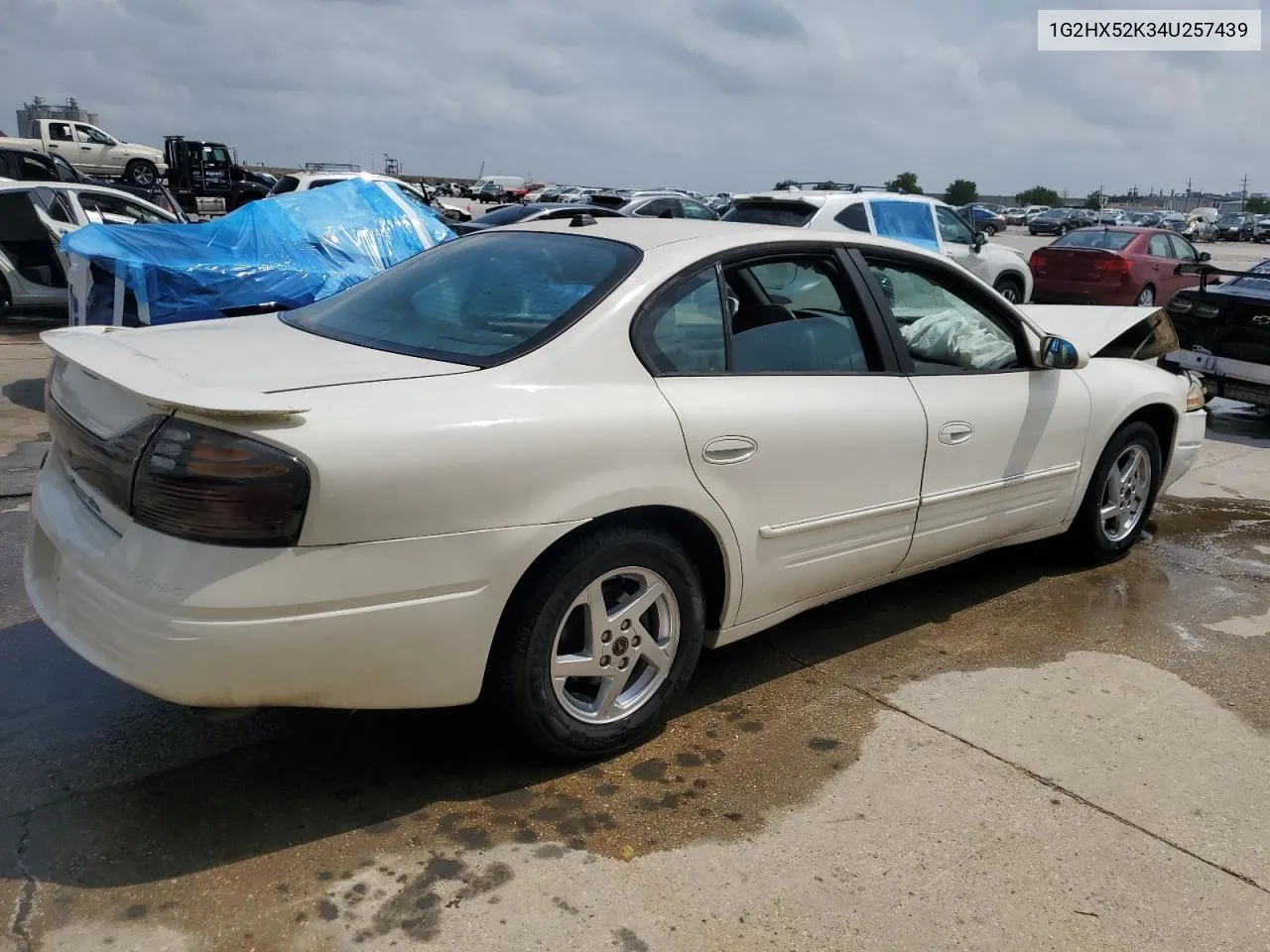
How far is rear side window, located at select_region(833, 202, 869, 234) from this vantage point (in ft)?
37.3

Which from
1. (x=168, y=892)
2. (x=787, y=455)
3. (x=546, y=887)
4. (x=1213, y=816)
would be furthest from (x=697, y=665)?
(x=168, y=892)

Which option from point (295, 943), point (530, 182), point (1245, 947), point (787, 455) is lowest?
point (1245, 947)

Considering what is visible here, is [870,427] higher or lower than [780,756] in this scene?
higher

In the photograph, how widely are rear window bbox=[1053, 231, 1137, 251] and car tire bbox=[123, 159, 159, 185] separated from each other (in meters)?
26.9

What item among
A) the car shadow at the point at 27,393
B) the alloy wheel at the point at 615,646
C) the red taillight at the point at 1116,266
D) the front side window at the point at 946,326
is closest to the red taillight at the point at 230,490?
the alloy wheel at the point at 615,646

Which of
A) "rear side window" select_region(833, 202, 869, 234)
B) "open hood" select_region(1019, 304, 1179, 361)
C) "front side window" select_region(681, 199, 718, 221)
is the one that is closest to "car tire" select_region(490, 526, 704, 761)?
"open hood" select_region(1019, 304, 1179, 361)

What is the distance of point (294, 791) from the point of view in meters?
2.89

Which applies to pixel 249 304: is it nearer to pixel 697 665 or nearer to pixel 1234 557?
pixel 697 665

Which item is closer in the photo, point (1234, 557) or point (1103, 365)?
point (1103, 365)

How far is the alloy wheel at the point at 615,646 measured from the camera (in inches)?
116

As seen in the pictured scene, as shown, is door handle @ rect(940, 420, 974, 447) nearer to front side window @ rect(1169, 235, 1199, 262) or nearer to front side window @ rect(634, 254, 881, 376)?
front side window @ rect(634, 254, 881, 376)

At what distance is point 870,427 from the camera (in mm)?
3541

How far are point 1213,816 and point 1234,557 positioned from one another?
110 inches

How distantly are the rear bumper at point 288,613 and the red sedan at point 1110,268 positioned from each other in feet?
47.0
